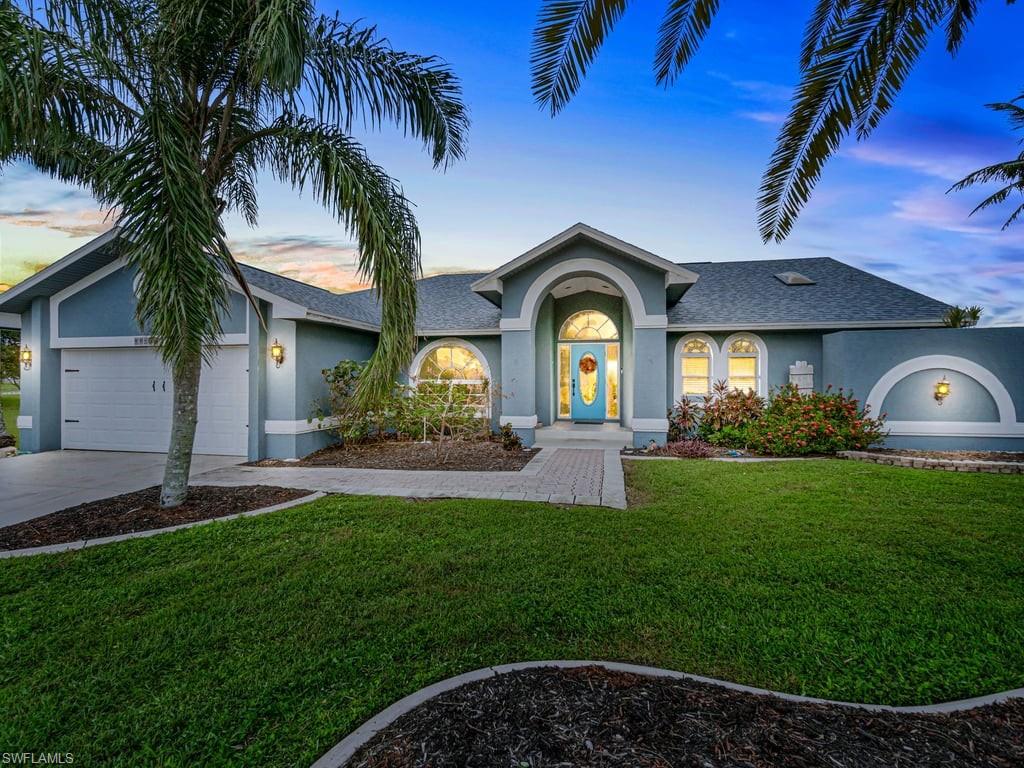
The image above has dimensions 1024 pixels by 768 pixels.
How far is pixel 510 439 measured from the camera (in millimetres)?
10570

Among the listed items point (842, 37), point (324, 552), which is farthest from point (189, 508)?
point (842, 37)

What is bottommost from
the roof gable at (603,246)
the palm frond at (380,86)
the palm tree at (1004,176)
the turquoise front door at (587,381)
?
the turquoise front door at (587,381)

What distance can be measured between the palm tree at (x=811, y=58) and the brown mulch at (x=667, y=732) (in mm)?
2829

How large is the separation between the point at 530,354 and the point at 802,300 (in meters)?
7.95

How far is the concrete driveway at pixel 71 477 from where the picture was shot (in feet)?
20.7

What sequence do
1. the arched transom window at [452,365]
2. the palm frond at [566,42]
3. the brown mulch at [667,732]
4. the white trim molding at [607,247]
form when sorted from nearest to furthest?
1. the brown mulch at [667,732]
2. the palm frond at [566,42]
3. the white trim molding at [607,247]
4. the arched transom window at [452,365]

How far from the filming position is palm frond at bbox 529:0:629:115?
8.34 ft

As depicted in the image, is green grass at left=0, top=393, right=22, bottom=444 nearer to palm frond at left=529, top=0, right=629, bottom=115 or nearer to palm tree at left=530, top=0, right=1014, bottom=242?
palm frond at left=529, top=0, right=629, bottom=115

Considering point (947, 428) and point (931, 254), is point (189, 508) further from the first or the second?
point (931, 254)

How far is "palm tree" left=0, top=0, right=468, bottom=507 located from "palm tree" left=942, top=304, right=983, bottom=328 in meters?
11.9

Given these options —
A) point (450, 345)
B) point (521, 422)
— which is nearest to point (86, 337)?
point (450, 345)

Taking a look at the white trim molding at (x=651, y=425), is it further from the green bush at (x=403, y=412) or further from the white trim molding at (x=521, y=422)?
the green bush at (x=403, y=412)

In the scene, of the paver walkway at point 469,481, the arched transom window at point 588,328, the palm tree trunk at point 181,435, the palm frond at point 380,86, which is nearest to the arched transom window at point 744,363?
the arched transom window at point 588,328

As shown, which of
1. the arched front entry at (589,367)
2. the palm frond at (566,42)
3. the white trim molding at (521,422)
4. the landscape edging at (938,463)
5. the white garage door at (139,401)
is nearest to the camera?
the palm frond at (566,42)
